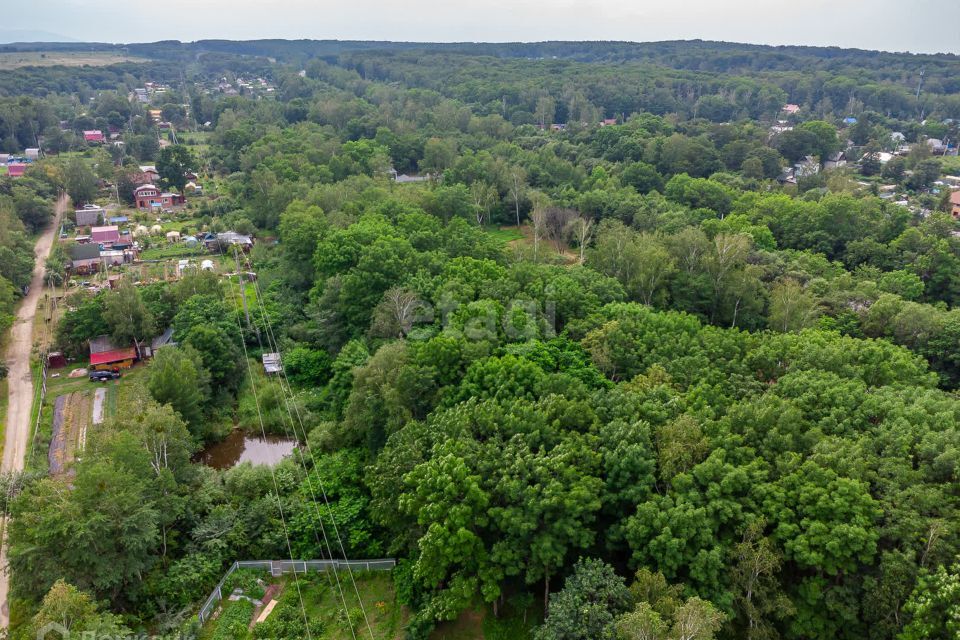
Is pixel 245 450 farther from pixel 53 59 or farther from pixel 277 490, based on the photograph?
pixel 53 59

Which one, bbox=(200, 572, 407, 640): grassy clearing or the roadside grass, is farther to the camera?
the roadside grass

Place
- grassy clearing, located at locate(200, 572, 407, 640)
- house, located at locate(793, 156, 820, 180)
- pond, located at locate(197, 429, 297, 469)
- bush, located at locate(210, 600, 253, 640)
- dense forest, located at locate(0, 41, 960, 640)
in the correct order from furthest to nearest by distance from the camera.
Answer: house, located at locate(793, 156, 820, 180) → pond, located at locate(197, 429, 297, 469) → grassy clearing, located at locate(200, 572, 407, 640) → bush, located at locate(210, 600, 253, 640) → dense forest, located at locate(0, 41, 960, 640)

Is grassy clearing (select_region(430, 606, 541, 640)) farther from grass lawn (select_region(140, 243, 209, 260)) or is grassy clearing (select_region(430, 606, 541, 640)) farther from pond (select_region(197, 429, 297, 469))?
grass lawn (select_region(140, 243, 209, 260))

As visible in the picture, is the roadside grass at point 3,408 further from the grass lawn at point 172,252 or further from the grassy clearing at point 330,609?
the grass lawn at point 172,252

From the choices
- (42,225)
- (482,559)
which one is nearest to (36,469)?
(482,559)

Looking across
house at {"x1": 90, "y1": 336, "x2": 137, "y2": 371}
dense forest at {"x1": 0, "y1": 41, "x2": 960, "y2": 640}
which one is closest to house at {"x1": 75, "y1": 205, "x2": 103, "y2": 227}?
dense forest at {"x1": 0, "y1": 41, "x2": 960, "y2": 640}


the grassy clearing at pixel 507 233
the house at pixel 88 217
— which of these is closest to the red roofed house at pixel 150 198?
the house at pixel 88 217

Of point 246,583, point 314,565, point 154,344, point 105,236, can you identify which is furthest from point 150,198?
point 314,565
